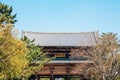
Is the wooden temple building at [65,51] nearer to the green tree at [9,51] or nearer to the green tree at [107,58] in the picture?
the green tree at [107,58]

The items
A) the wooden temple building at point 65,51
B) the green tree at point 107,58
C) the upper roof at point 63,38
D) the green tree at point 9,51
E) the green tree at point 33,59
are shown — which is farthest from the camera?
the upper roof at point 63,38

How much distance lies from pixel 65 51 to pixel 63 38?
4.02m

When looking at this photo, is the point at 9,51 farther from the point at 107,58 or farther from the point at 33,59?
the point at 33,59

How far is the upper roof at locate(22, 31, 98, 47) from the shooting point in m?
44.5

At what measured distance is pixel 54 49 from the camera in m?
43.5

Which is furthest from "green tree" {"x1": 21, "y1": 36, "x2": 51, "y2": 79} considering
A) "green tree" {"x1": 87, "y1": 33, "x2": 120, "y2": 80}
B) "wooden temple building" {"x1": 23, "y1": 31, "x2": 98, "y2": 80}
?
"green tree" {"x1": 87, "y1": 33, "x2": 120, "y2": 80}

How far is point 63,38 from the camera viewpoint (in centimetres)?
4672

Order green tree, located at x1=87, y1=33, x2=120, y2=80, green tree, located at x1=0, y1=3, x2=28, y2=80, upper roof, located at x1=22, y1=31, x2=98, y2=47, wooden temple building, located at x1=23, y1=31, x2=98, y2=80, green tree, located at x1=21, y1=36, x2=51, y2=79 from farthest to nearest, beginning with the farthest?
upper roof, located at x1=22, y1=31, x2=98, y2=47 < wooden temple building, located at x1=23, y1=31, x2=98, y2=80 < green tree, located at x1=21, y1=36, x2=51, y2=79 < green tree, located at x1=87, y1=33, x2=120, y2=80 < green tree, located at x1=0, y1=3, x2=28, y2=80

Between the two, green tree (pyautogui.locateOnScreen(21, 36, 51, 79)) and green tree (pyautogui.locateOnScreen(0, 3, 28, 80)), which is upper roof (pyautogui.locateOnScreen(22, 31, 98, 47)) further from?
green tree (pyautogui.locateOnScreen(0, 3, 28, 80))

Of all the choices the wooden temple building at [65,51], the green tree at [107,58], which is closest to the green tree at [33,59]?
the wooden temple building at [65,51]

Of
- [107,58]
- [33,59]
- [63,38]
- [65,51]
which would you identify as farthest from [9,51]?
[63,38]

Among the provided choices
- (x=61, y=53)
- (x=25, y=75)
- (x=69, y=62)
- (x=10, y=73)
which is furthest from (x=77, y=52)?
(x=10, y=73)

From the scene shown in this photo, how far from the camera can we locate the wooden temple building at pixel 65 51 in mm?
39194

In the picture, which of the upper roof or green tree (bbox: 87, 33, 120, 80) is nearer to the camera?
green tree (bbox: 87, 33, 120, 80)
